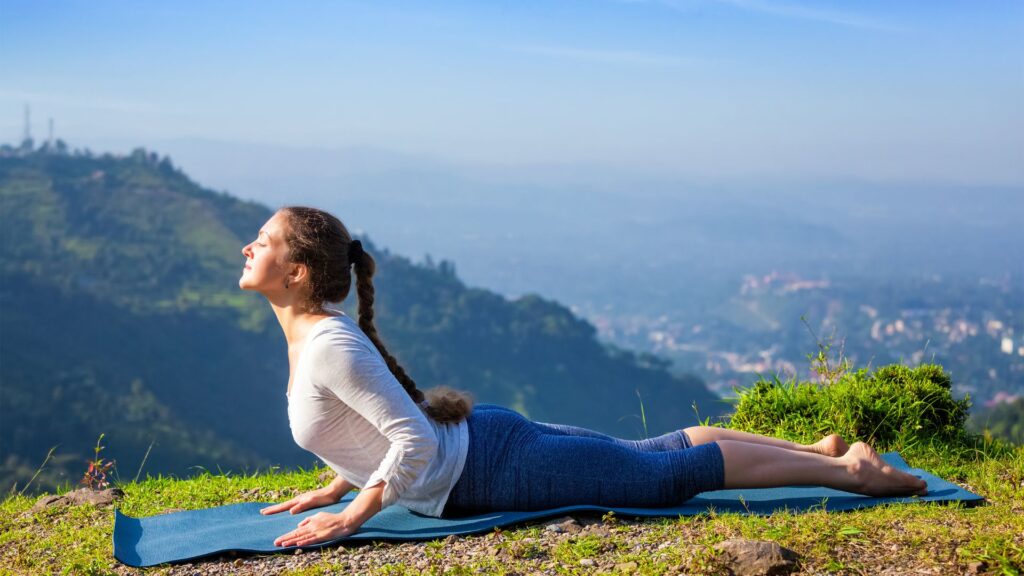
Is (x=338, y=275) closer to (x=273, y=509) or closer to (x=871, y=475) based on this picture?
(x=273, y=509)

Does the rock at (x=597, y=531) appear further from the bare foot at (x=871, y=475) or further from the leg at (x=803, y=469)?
the bare foot at (x=871, y=475)

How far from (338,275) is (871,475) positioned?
8.25 ft

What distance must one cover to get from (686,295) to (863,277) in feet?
102

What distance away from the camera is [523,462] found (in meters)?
4.22

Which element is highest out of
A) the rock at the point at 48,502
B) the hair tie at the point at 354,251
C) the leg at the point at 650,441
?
the hair tie at the point at 354,251

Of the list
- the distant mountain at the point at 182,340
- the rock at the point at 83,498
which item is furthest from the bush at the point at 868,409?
the distant mountain at the point at 182,340

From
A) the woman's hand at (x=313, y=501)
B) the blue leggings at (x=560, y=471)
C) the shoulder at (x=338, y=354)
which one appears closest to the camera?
the shoulder at (x=338, y=354)

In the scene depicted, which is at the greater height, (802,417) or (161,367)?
(802,417)

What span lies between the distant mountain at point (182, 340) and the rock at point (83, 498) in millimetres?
52989

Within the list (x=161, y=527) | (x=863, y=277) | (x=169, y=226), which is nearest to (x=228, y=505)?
(x=161, y=527)

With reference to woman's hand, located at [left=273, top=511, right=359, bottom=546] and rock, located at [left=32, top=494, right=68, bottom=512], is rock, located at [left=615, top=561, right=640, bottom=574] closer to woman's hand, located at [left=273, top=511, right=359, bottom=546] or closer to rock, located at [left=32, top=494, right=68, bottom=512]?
woman's hand, located at [left=273, top=511, right=359, bottom=546]

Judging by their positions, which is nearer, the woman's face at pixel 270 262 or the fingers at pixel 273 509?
the woman's face at pixel 270 262

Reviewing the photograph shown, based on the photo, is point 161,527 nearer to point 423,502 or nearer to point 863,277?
point 423,502

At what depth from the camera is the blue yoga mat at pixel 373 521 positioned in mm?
4121
